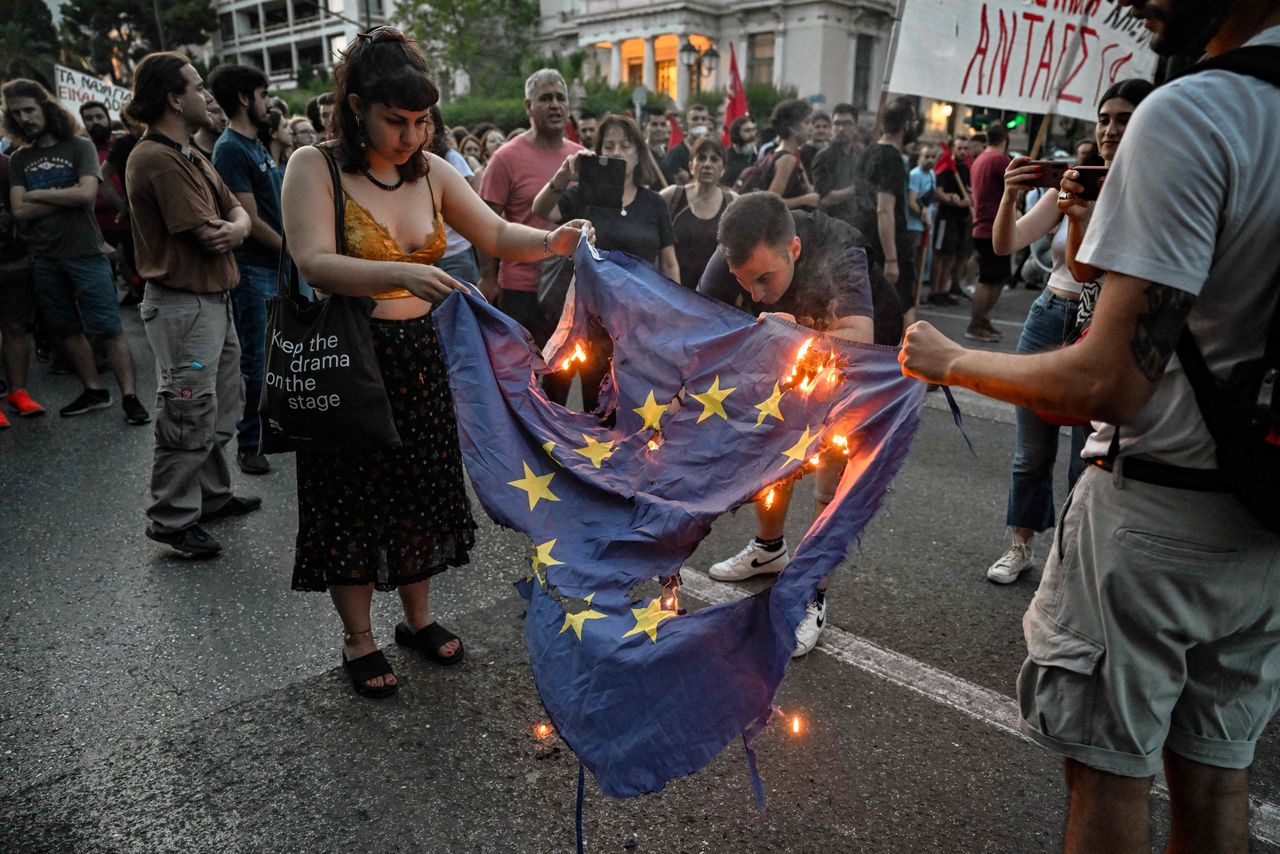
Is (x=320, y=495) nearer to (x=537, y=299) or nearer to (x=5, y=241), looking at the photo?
(x=537, y=299)

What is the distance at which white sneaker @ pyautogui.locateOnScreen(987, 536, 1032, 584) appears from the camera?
385 cm

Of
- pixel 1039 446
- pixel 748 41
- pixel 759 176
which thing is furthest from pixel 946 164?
pixel 748 41

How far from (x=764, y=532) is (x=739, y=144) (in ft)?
33.0

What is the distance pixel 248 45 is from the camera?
8475 centimetres

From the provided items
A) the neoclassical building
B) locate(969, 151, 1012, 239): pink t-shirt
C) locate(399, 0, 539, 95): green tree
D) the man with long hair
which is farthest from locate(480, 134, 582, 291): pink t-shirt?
locate(399, 0, 539, 95): green tree

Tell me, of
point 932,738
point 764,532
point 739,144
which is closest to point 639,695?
point 932,738

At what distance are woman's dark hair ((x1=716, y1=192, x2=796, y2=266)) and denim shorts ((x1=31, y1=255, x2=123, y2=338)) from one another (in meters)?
5.12

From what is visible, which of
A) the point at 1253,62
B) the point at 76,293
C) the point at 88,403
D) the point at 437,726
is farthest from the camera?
the point at 88,403

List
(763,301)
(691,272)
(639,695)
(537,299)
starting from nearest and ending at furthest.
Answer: (639,695) → (763,301) → (537,299) → (691,272)

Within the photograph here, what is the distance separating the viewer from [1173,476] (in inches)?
58.0

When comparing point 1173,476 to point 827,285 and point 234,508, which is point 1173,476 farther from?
point 234,508

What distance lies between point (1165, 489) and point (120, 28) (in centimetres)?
7446

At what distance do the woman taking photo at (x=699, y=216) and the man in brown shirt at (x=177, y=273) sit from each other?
2.80 m

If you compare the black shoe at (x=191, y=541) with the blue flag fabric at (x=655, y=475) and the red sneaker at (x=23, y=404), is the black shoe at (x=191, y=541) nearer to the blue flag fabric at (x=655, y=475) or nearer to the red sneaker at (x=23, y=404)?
the blue flag fabric at (x=655, y=475)
